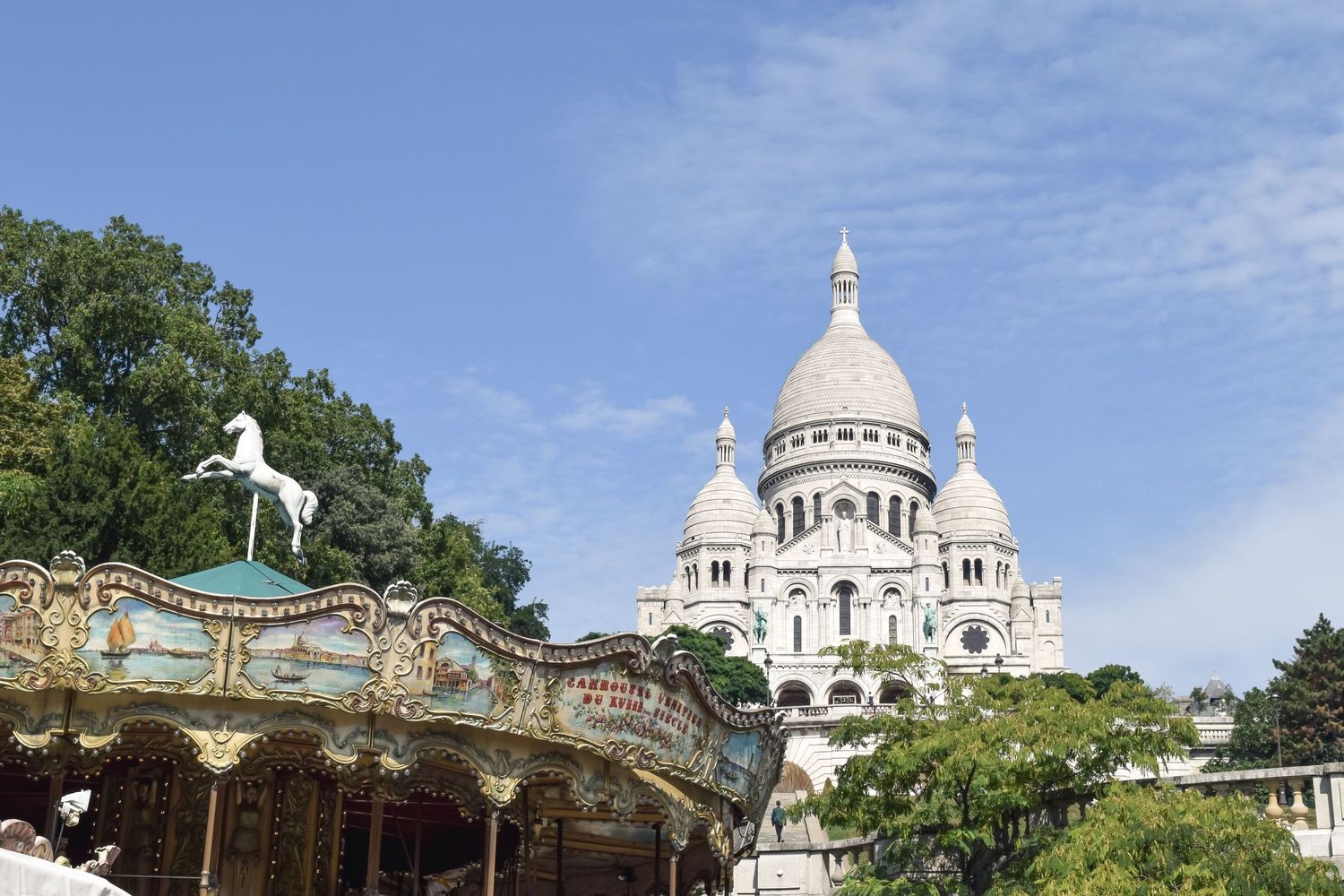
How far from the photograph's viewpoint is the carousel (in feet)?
54.5

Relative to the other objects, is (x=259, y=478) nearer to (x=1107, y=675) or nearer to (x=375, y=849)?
(x=375, y=849)

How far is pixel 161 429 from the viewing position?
1667 inches

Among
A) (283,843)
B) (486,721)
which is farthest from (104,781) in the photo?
(486,721)

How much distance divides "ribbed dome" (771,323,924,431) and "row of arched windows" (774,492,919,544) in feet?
20.0

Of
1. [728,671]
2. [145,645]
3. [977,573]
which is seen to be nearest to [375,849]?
[145,645]

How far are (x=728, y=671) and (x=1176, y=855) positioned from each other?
5890 centimetres

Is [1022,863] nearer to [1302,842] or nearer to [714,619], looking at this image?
[1302,842]

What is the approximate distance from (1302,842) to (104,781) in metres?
16.2

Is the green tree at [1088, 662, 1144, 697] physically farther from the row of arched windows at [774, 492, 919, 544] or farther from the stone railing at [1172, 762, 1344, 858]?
the stone railing at [1172, 762, 1344, 858]

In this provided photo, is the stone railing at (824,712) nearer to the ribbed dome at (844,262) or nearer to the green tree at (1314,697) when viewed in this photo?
the green tree at (1314,697)

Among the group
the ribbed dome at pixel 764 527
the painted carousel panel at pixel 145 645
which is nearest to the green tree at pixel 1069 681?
the ribbed dome at pixel 764 527

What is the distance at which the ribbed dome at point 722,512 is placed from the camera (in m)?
105

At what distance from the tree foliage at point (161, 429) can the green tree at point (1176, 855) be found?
759 inches

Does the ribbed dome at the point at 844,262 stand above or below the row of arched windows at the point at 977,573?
above
